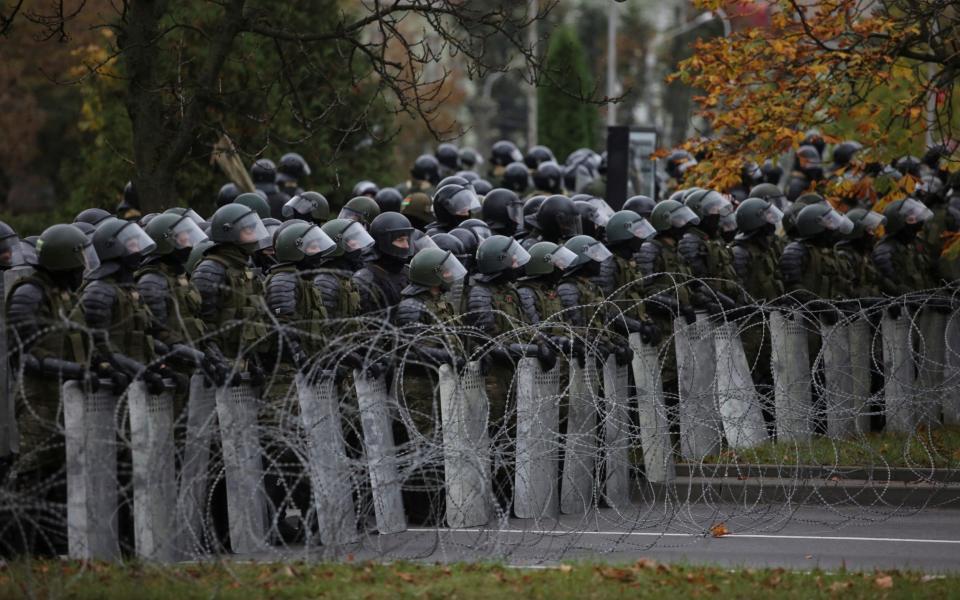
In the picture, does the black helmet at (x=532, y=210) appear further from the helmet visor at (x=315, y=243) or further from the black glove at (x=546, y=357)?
the black glove at (x=546, y=357)

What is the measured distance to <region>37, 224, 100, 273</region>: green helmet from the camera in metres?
10.3

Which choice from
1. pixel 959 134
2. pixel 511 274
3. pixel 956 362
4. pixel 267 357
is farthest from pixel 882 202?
pixel 267 357

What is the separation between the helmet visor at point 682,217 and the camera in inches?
618

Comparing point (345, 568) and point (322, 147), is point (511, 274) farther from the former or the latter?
point (322, 147)

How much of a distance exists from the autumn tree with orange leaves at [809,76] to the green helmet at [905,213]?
49 cm

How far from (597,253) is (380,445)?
3.21 m

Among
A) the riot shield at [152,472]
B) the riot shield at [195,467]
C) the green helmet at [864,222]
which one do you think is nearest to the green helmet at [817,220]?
the green helmet at [864,222]

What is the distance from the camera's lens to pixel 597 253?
1366 centimetres

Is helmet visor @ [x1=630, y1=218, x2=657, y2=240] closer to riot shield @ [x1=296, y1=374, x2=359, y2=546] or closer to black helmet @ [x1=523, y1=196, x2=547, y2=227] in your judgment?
black helmet @ [x1=523, y1=196, x2=547, y2=227]

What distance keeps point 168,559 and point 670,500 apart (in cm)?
440

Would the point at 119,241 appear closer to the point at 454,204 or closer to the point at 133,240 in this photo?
the point at 133,240

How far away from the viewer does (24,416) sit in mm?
10086

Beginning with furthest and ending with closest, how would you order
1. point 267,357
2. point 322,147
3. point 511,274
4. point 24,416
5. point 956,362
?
point 322,147
point 956,362
point 511,274
point 267,357
point 24,416

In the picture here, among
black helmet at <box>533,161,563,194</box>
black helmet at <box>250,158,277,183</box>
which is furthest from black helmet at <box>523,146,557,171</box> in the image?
black helmet at <box>250,158,277,183</box>
